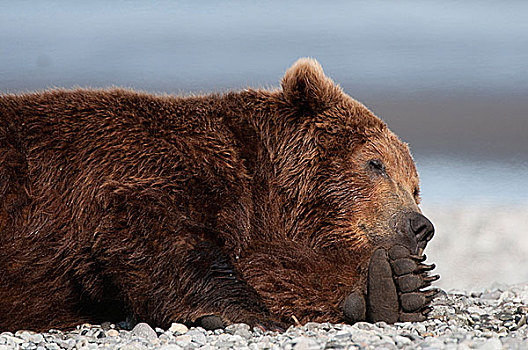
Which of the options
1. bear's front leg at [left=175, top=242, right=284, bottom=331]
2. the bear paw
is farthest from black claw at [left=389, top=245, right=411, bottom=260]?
bear's front leg at [left=175, top=242, right=284, bottom=331]

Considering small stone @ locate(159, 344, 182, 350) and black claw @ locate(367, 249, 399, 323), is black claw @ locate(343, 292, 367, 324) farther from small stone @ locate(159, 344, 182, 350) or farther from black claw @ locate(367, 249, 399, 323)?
small stone @ locate(159, 344, 182, 350)

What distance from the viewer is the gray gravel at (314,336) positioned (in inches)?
88.4

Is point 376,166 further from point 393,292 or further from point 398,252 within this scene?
point 393,292

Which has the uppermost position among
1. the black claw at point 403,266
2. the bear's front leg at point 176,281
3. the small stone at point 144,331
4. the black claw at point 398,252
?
the black claw at point 398,252

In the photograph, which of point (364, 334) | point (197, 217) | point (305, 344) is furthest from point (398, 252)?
point (197, 217)

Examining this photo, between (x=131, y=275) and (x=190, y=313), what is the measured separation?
10.7 inches

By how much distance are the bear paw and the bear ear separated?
2.65 feet

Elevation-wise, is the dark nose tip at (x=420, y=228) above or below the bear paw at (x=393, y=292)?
above

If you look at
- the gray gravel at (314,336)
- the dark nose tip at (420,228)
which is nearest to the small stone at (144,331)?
the gray gravel at (314,336)

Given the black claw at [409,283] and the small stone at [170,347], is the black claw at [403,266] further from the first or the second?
the small stone at [170,347]

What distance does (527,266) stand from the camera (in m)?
5.71

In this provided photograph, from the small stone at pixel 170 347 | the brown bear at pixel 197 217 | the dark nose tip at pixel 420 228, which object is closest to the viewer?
the small stone at pixel 170 347

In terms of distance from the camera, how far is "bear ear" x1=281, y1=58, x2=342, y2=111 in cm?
309

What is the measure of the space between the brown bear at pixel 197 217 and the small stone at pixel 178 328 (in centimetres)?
5
